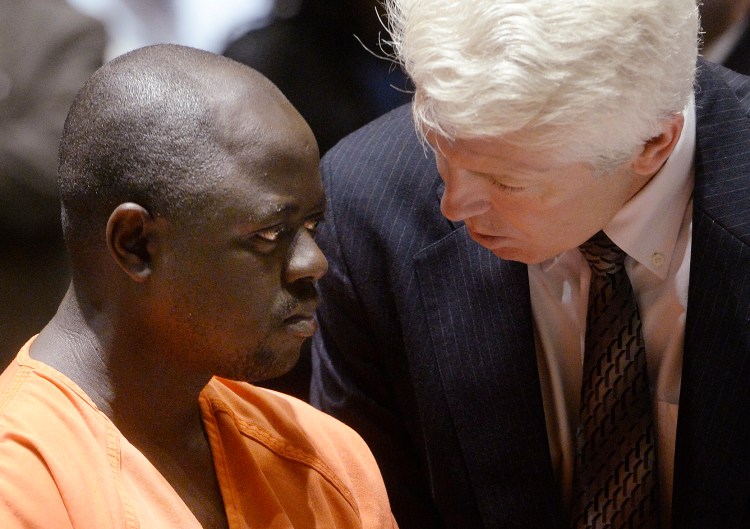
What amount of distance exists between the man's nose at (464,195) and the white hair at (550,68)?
7cm

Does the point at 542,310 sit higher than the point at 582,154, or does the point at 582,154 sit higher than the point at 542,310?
the point at 582,154

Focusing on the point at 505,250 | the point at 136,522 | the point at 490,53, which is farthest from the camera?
the point at 505,250

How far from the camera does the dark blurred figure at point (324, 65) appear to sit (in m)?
1.92

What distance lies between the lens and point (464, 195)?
1.29 m

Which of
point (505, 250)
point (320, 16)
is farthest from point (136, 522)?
point (320, 16)

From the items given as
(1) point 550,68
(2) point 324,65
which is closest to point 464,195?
(1) point 550,68

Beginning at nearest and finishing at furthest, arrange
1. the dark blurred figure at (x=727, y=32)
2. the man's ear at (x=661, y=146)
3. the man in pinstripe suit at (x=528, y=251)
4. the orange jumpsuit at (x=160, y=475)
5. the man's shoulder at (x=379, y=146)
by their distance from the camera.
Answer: the orange jumpsuit at (x=160, y=475) < the man in pinstripe suit at (x=528, y=251) < the man's ear at (x=661, y=146) < the man's shoulder at (x=379, y=146) < the dark blurred figure at (x=727, y=32)

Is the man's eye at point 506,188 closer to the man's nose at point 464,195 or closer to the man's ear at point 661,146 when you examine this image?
the man's nose at point 464,195

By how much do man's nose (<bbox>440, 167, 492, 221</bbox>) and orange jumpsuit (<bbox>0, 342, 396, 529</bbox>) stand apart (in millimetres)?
290

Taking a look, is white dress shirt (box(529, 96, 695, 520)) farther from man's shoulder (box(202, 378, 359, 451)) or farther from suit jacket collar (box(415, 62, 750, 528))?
man's shoulder (box(202, 378, 359, 451))

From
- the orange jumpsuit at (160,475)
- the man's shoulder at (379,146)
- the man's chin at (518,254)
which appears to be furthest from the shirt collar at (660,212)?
the orange jumpsuit at (160,475)

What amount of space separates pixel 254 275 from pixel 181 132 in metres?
0.16

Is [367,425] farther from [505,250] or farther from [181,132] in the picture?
[181,132]

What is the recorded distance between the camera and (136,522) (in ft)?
3.31
